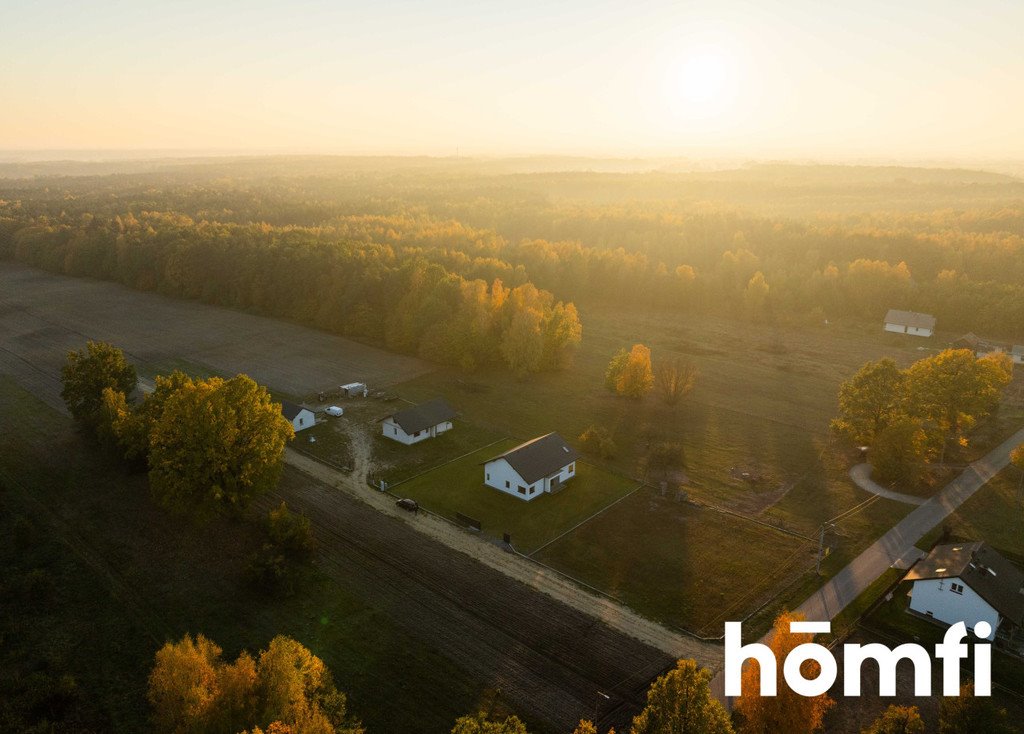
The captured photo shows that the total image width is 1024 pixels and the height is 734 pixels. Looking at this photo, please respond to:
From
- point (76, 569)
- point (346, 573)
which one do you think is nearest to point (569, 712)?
point (346, 573)

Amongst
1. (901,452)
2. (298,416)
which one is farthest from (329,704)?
(901,452)

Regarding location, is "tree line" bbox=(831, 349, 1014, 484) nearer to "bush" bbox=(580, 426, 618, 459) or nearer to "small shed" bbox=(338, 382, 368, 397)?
"bush" bbox=(580, 426, 618, 459)

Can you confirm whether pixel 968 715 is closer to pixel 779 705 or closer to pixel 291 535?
pixel 779 705

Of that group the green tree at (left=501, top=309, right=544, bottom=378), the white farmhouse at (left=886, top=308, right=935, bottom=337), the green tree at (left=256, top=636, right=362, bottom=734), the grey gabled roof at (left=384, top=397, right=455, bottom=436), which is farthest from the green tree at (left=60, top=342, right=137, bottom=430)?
the white farmhouse at (left=886, top=308, right=935, bottom=337)

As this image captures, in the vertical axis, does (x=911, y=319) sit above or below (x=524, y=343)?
below

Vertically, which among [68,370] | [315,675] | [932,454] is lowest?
[932,454]

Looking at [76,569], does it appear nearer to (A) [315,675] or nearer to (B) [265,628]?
(B) [265,628]
